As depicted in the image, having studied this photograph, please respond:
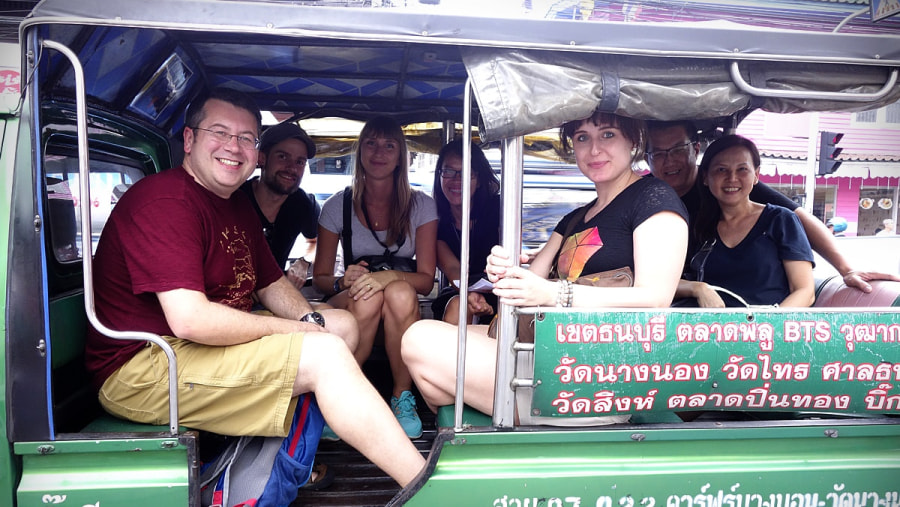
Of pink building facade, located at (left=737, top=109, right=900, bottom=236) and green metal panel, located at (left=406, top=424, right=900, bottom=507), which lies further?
pink building facade, located at (left=737, top=109, right=900, bottom=236)

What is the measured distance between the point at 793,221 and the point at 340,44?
231cm

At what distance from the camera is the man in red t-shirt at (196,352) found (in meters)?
1.95

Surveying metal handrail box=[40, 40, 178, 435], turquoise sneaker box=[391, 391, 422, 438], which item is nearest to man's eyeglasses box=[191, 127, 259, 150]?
metal handrail box=[40, 40, 178, 435]

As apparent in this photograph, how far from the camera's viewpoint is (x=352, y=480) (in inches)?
95.3

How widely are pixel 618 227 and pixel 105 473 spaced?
194 centimetres

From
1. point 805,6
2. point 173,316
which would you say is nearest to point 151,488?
point 173,316

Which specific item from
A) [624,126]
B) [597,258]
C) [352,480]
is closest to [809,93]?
[624,126]

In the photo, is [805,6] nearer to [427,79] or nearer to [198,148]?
[427,79]

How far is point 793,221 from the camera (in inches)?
106

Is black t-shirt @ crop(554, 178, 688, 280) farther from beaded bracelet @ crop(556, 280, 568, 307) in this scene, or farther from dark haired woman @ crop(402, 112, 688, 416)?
beaded bracelet @ crop(556, 280, 568, 307)

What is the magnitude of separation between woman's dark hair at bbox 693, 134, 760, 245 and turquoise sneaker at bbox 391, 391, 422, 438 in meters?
1.70

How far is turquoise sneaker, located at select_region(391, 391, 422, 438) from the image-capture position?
2660mm

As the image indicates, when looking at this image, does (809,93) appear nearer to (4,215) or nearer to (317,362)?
(317,362)

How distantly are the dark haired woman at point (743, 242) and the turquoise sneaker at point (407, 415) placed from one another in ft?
4.41
